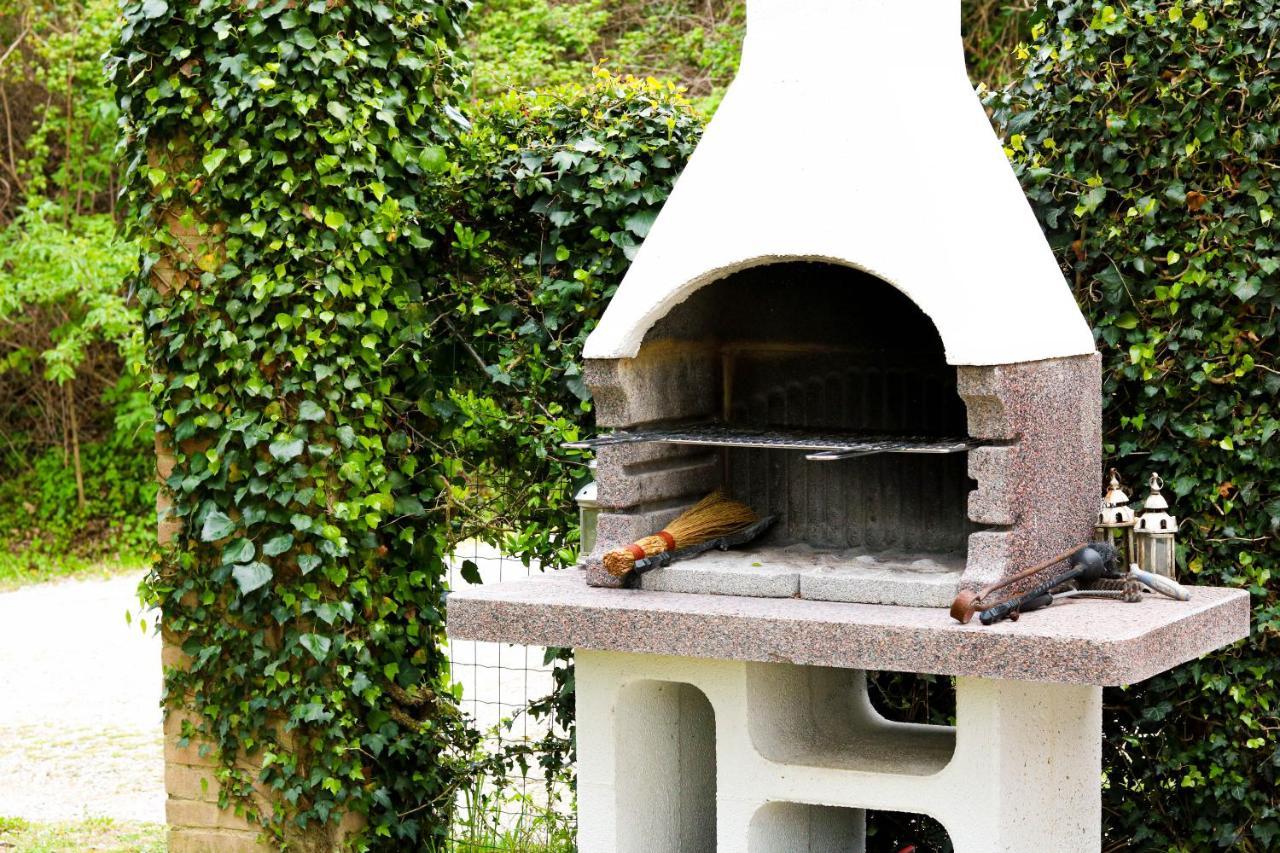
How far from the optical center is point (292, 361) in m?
4.70

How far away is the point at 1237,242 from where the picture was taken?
4.21 metres

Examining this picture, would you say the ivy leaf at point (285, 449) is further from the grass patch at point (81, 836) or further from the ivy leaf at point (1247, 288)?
the ivy leaf at point (1247, 288)

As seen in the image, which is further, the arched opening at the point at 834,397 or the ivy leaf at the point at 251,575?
the ivy leaf at the point at 251,575

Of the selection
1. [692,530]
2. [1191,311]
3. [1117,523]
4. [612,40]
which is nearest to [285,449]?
[692,530]

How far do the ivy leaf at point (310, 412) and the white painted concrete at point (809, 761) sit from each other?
3.71 feet

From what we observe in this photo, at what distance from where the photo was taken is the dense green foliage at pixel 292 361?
4.66 m

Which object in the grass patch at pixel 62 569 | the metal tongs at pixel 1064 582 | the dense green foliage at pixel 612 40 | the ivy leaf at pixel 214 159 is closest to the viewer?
the metal tongs at pixel 1064 582

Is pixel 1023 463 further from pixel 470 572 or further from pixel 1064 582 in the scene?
pixel 470 572

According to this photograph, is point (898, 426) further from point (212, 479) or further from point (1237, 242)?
point (212, 479)

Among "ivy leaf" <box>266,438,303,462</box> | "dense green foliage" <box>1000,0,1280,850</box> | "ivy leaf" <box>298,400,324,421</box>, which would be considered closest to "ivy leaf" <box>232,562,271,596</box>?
"ivy leaf" <box>266,438,303,462</box>

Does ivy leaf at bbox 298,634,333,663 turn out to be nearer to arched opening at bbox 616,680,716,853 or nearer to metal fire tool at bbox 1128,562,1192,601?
arched opening at bbox 616,680,716,853

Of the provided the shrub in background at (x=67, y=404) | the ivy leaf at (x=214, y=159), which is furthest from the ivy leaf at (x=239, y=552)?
the shrub in background at (x=67, y=404)

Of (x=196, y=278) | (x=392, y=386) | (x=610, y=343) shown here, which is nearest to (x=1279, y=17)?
(x=610, y=343)

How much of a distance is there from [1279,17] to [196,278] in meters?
3.18
